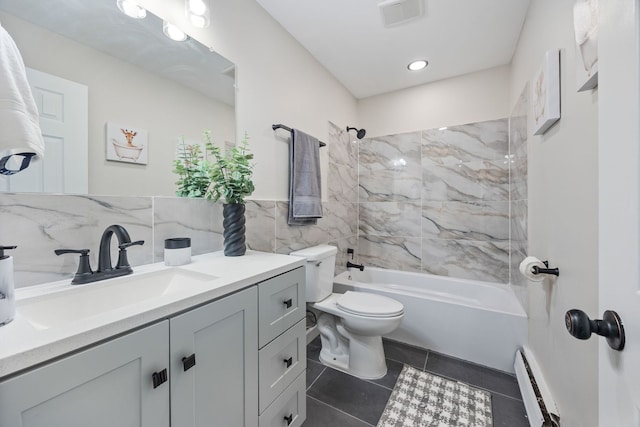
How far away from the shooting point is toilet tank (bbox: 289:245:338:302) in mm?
1808

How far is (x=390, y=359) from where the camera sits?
192 centimetres

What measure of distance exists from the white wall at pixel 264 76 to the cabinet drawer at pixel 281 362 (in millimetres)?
880

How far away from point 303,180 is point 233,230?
Result: 76 cm

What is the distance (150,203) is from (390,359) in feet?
6.22

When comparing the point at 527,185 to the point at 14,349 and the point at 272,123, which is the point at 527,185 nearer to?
the point at 272,123

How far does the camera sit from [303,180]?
1934 mm

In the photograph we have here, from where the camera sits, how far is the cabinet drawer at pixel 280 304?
101cm

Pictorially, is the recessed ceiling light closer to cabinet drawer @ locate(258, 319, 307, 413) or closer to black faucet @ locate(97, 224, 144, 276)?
cabinet drawer @ locate(258, 319, 307, 413)

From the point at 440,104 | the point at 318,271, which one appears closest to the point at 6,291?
the point at 318,271

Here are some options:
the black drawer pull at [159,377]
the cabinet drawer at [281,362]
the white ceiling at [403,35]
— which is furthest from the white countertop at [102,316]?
the white ceiling at [403,35]

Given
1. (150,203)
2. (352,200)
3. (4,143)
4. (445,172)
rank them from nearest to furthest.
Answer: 1. (4,143)
2. (150,203)
3. (445,172)
4. (352,200)

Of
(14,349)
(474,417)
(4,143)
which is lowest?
(474,417)

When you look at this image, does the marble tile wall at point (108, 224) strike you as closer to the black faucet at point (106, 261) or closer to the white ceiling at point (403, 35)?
the black faucet at point (106, 261)

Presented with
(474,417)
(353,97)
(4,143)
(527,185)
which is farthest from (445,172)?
(4,143)
